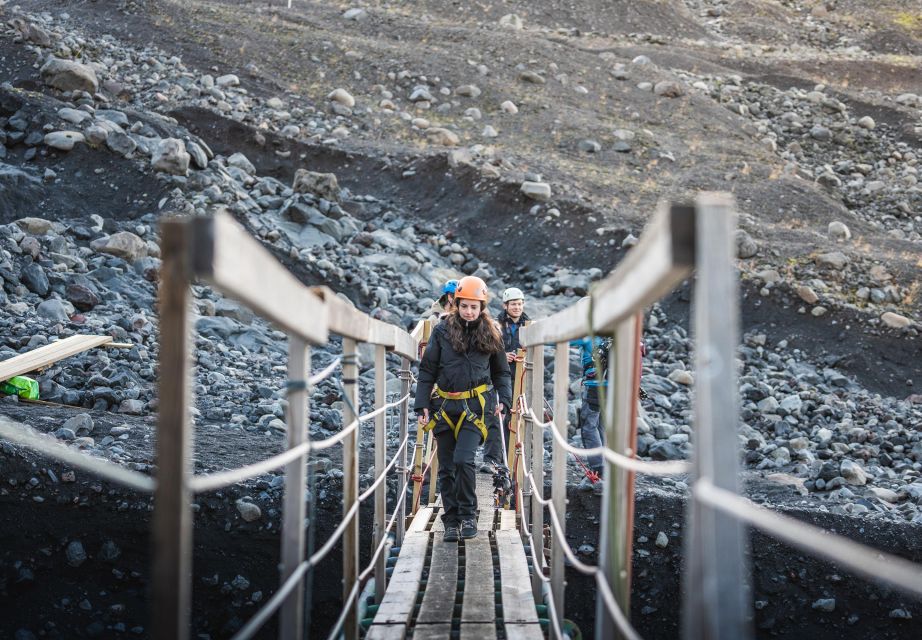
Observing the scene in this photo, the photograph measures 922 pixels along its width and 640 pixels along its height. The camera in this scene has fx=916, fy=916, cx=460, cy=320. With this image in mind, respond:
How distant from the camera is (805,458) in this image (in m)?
10.4

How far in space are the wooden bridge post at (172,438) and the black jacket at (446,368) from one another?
401cm

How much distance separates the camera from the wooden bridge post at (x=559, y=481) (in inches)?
158

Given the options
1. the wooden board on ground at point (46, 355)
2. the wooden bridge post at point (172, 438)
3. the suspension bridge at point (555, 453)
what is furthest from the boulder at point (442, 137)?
the wooden bridge post at point (172, 438)

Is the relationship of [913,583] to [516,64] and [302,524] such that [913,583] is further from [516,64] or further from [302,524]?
[516,64]

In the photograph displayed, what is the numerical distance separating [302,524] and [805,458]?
905 cm

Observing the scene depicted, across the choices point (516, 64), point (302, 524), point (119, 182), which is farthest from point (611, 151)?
point (302, 524)

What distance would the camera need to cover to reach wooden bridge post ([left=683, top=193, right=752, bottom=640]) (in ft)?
5.23

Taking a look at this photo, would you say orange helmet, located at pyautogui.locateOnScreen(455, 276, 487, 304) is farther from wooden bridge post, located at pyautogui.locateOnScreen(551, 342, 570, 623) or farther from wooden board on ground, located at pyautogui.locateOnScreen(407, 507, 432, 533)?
wooden board on ground, located at pyautogui.locateOnScreen(407, 507, 432, 533)

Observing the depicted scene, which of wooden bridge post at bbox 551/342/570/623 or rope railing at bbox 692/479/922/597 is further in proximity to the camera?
wooden bridge post at bbox 551/342/570/623

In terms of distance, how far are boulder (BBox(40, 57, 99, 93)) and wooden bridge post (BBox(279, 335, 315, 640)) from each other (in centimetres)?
1596

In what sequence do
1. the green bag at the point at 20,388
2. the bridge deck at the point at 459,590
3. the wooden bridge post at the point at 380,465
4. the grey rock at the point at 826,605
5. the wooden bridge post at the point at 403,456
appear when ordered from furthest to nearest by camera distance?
the green bag at the point at 20,388, the grey rock at the point at 826,605, the wooden bridge post at the point at 403,456, the wooden bridge post at the point at 380,465, the bridge deck at the point at 459,590

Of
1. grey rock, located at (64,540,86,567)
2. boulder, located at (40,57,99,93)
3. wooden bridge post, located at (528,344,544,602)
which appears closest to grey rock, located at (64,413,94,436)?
grey rock, located at (64,540,86,567)

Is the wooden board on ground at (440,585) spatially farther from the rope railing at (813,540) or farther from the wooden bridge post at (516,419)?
the rope railing at (813,540)

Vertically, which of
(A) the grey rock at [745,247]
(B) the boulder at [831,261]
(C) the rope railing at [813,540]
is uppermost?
(A) the grey rock at [745,247]
